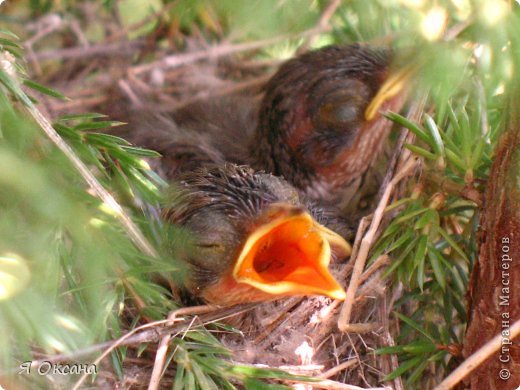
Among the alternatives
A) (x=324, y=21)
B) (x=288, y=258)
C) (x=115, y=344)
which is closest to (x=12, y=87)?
(x=115, y=344)

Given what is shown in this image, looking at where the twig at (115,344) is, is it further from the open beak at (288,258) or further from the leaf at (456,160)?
the leaf at (456,160)

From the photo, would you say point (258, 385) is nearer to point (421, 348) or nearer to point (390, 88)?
point (421, 348)

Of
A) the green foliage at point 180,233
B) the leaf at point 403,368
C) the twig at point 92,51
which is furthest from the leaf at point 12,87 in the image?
the twig at point 92,51

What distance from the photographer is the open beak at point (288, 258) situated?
96 cm

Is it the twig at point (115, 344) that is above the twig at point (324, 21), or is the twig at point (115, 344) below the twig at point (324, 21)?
below

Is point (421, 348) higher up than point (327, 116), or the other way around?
point (327, 116)

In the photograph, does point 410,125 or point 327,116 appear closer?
point 410,125

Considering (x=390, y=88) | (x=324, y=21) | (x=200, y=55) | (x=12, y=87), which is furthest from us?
(x=200, y=55)

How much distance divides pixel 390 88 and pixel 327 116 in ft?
0.45

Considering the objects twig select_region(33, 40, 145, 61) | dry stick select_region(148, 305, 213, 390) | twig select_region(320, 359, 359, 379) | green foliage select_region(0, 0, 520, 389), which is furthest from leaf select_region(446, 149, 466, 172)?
twig select_region(33, 40, 145, 61)

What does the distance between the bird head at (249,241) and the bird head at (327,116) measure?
0.93 ft

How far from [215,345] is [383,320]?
0.32 m

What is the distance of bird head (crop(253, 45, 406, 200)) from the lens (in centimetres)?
130

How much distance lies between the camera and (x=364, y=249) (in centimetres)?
113
